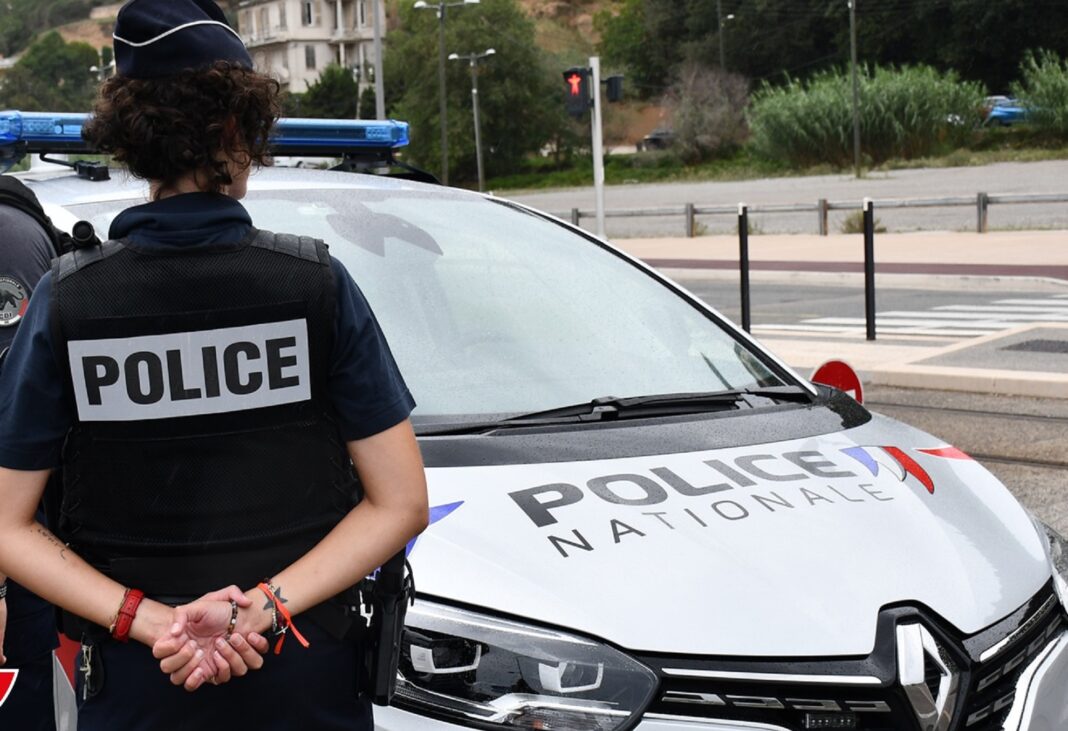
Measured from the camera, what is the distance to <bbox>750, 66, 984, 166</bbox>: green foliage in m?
51.6

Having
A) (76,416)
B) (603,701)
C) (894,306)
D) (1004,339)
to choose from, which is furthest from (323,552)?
(894,306)

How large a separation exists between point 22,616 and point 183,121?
1123 mm

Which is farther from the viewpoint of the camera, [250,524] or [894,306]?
[894,306]

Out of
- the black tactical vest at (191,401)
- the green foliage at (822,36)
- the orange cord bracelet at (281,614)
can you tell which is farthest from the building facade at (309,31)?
the orange cord bracelet at (281,614)

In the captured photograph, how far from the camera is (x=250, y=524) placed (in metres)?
1.87

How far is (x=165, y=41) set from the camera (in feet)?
6.11

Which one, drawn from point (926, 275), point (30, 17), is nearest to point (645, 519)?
point (926, 275)

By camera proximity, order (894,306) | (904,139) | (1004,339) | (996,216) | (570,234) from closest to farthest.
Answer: (570,234), (1004,339), (894,306), (996,216), (904,139)

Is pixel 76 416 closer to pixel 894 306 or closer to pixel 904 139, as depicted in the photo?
pixel 894 306

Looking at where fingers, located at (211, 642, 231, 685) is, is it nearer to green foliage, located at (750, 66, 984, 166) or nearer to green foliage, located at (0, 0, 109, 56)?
green foliage, located at (750, 66, 984, 166)

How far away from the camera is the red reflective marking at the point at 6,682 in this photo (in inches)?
99.1

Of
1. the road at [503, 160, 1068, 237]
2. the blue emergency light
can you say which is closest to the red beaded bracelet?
the blue emergency light

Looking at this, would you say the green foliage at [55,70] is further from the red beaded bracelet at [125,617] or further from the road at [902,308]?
the red beaded bracelet at [125,617]

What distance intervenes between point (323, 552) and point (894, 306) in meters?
14.4
